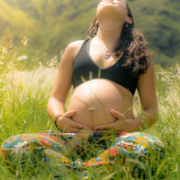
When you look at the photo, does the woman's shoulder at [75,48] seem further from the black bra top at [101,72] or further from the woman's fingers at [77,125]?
the woman's fingers at [77,125]

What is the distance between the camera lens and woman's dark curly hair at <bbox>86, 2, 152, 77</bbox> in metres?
1.71

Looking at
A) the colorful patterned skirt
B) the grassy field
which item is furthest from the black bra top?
the colorful patterned skirt

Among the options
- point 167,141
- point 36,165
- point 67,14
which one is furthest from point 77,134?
point 67,14

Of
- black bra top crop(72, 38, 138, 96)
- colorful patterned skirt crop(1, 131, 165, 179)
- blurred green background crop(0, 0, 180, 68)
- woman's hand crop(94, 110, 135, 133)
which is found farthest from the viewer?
blurred green background crop(0, 0, 180, 68)

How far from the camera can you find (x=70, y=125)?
58.8 inches

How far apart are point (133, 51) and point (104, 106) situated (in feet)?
1.87

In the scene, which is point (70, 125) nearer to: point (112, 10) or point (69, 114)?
point (69, 114)

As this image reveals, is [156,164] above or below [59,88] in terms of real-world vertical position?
below

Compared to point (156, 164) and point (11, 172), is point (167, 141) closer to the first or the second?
point (156, 164)

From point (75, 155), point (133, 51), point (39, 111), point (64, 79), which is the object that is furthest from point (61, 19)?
point (75, 155)

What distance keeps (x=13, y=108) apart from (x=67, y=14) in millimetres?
16820

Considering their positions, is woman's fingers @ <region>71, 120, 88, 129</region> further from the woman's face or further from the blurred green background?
the blurred green background

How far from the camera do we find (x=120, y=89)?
66.2 inches

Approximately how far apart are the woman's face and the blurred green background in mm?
11816
